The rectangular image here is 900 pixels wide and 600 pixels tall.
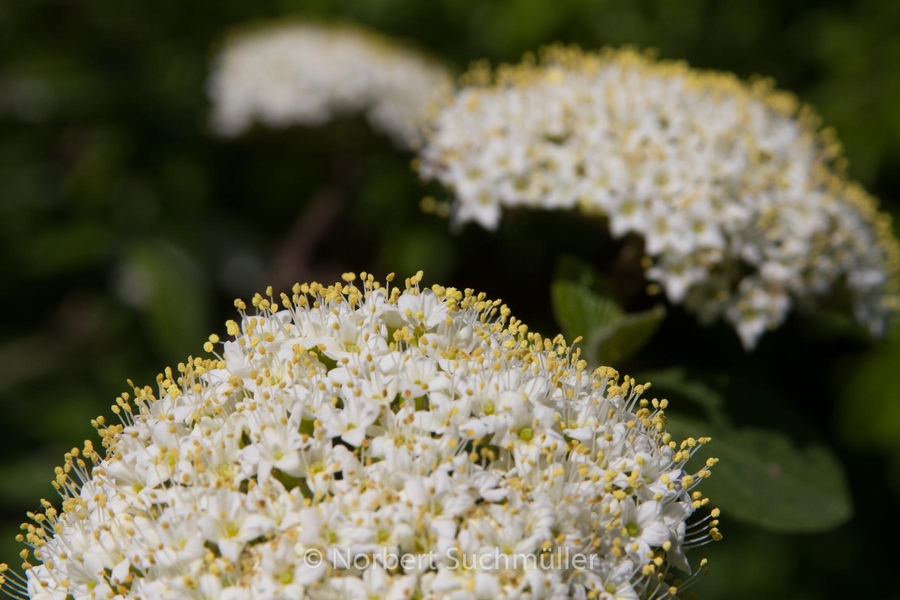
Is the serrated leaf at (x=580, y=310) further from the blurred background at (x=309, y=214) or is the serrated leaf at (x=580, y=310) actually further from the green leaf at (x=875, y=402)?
the green leaf at (x=875, y=402)

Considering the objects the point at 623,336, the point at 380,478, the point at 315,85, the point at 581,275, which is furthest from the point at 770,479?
the point at 315,85

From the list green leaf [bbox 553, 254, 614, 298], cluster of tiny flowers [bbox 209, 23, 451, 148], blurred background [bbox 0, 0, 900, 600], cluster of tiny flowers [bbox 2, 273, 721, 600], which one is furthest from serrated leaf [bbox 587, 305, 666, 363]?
cluster of tiny flowers [bbox 209, 23, 451, 148]

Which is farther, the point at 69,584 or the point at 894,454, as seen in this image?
the point at 894,454

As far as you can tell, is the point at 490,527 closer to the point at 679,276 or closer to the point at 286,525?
the point at 286,525

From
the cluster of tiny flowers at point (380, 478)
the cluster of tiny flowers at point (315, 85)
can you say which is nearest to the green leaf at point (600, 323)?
the cluster of tiny flowers at point (380, 478)

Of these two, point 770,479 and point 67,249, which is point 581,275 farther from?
point 67,249

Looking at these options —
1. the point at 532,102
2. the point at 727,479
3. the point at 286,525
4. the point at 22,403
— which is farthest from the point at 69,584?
the point at 22,403

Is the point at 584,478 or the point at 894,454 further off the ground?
the point at 894,454

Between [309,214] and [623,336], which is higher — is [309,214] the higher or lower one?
the higher one
